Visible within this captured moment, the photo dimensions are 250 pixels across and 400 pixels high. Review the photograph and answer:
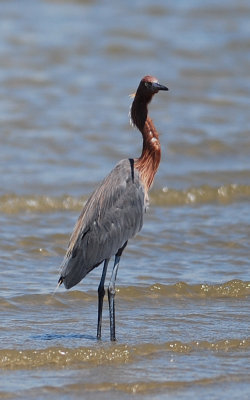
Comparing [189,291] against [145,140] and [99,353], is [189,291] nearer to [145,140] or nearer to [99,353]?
[145,140]

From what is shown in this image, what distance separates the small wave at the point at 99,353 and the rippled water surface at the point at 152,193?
0.02 meters

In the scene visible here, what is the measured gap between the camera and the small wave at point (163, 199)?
487 inches

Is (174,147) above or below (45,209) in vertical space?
above

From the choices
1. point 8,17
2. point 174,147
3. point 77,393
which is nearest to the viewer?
point 77,393

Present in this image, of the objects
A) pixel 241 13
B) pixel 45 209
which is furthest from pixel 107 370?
pixel 241 13

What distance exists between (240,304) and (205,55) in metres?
11.6

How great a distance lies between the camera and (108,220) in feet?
27.7

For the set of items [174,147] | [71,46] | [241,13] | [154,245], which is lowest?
[154,245]

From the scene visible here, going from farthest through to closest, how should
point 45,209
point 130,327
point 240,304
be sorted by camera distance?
1. point 45,209
2. point 240,304
3. point 130,327

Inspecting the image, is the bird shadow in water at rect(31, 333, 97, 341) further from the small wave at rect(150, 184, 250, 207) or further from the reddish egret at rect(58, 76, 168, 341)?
the small wave at rect(150, 184, 250, 207)

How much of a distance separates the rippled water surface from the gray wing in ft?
2.11

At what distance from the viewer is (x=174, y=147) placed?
14.9 m

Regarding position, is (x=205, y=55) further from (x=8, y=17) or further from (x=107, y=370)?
(x=107, y=370)

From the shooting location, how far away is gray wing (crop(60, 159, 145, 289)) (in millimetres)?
8305
